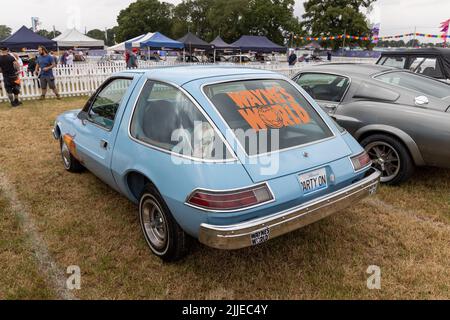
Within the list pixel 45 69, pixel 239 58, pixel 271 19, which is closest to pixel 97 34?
pixel 271 19

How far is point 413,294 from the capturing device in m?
2.64

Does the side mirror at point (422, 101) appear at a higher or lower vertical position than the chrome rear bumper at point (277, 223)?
higher

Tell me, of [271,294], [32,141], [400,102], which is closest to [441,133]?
[400,102]

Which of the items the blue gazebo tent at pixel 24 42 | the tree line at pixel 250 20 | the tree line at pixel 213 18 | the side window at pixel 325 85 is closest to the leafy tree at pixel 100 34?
the tree line at pixel 250 20

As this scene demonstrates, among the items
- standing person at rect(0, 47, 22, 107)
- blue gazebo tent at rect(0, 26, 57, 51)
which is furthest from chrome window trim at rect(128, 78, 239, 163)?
blue gazebo tent at rect(0, 26, 57, 51)

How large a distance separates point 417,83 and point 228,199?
409 centimetres

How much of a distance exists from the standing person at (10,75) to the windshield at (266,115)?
1004cm

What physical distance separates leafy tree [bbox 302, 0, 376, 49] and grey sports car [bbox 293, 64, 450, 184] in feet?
181

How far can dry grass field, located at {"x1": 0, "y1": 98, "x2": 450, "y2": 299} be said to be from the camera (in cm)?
271

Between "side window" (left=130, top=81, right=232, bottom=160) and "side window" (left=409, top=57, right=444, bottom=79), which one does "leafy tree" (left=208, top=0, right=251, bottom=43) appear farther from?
"side window" (left=130, top=81, right=232, bottom=160)

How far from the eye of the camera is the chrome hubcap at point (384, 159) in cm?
448

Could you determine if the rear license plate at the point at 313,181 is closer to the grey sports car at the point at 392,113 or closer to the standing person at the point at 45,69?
the grey sports car at the point at 392,113
